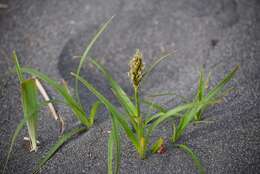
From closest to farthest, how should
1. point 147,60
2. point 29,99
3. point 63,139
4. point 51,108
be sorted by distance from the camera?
point 29,99
point 63,139
point 51,108
point 147,60

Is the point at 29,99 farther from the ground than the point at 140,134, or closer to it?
farther from the ground

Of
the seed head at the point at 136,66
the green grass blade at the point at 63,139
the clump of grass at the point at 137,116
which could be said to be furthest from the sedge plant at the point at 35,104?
the seed head at the point at 136,66

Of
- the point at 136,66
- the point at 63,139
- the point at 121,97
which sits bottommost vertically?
the point at 63,139

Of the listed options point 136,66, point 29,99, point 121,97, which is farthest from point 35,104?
point 136,66

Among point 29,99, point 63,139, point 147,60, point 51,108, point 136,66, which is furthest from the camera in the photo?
point 147,60

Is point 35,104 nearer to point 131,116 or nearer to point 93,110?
point 93,110

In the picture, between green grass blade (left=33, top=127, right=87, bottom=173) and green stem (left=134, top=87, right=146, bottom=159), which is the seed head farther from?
green grass blade (left=33, top=127, right=87, bottom=173)

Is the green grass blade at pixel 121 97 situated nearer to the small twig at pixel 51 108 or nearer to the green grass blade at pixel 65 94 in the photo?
the green grass blade at pixel 65 94

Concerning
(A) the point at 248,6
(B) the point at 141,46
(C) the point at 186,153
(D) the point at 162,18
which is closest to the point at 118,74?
(B) the point at 141,46
